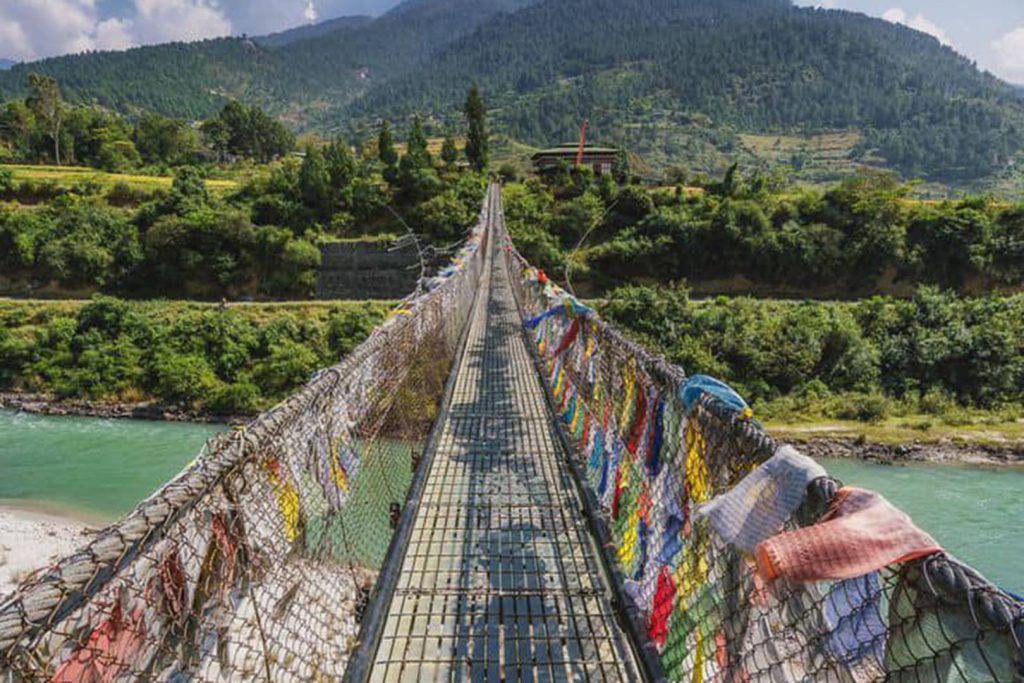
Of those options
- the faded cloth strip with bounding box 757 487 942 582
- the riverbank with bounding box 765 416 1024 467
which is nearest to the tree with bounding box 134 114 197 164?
the riverbank with bounding box 765 416 1024 467

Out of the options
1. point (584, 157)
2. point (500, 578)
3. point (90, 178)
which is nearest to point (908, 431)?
point (500, 578)

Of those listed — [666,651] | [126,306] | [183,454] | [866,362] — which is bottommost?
[183,454]

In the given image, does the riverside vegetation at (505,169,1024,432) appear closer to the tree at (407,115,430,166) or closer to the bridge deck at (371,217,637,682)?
the tree at (407,115,430,166)

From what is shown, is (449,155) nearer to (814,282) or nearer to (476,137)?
(476,137)

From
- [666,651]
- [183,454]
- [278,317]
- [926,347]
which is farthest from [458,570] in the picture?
[926,347]

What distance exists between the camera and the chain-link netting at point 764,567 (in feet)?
2.31

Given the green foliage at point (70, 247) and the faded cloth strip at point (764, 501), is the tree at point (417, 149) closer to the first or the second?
the green foliage at point (70, 247)

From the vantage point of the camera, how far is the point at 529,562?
89.8 inches

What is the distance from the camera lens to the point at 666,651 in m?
1.53

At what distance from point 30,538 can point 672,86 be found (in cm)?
11546

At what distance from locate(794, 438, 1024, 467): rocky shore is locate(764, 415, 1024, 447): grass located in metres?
0.13

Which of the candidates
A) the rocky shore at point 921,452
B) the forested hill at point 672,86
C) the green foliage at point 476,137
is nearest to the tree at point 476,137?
the green foliage at point 476,137

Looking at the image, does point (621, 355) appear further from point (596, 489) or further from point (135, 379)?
point (135, 379)

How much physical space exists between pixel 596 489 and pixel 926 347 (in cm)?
1698
